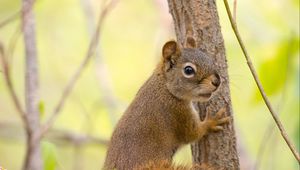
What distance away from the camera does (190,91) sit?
3670mm

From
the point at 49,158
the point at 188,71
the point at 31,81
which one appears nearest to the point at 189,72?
the point at 188,71

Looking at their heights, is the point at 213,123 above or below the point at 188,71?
below

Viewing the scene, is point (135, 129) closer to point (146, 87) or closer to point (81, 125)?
point (146, 87)

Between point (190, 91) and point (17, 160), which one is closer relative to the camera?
point (190, 91)

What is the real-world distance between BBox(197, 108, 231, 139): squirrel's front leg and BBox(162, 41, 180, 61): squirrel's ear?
361mm

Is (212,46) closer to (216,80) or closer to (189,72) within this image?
(216,80)

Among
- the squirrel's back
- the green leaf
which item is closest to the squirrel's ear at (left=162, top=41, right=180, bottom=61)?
the squirrel's back

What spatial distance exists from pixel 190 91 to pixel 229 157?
50cm

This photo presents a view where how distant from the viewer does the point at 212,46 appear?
3.25 meters

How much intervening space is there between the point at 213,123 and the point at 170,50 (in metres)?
A: 0.50

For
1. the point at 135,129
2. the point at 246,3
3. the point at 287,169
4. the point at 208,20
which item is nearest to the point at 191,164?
the point at 135,129

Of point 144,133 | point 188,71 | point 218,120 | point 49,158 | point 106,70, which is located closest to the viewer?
point 49,158

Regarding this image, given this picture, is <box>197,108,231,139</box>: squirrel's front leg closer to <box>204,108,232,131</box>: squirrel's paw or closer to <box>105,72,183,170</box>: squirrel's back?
<box>204,108,232,131</box>: squirrel's paw

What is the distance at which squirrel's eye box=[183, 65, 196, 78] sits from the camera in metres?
3.66
